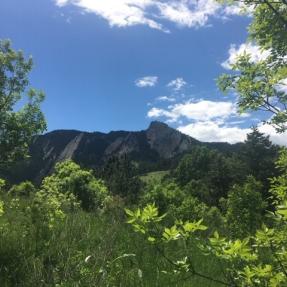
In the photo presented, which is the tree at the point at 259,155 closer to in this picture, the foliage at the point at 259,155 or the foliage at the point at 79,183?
the foliage at the point at 259,155

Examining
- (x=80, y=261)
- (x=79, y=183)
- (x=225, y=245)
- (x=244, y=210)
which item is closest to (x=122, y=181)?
(x=79, y=183)

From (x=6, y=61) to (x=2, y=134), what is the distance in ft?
10.4

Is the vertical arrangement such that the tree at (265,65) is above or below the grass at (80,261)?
above

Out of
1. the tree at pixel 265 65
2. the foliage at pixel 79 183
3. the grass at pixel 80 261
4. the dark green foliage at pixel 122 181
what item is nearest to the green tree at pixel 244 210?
the dark green foliage at pixel 122 181

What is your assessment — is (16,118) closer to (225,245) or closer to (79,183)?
(79,183)

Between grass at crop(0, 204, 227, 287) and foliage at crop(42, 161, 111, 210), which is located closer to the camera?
grass at crop(0, 204, 227, 287)

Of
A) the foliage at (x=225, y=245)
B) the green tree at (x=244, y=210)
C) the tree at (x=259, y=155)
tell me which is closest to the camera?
the foliage at (x=225, y=245)

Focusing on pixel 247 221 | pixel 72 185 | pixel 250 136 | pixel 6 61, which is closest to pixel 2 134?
pixel 6 61

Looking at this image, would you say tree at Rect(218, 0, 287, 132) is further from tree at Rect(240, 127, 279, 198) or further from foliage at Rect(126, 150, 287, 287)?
tree at Rect(240, 127, 279, 198)

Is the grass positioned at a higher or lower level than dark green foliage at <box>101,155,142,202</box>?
lower

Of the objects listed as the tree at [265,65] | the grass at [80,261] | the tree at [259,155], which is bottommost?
the grass at [80,261]

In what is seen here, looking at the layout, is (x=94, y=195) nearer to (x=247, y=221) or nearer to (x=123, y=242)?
(x=247, y=221)

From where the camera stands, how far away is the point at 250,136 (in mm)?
79750

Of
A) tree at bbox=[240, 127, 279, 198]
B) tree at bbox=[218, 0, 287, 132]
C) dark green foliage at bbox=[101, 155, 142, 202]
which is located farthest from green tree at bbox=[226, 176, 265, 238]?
tree at bbox=[240, 127, 279, 198]
